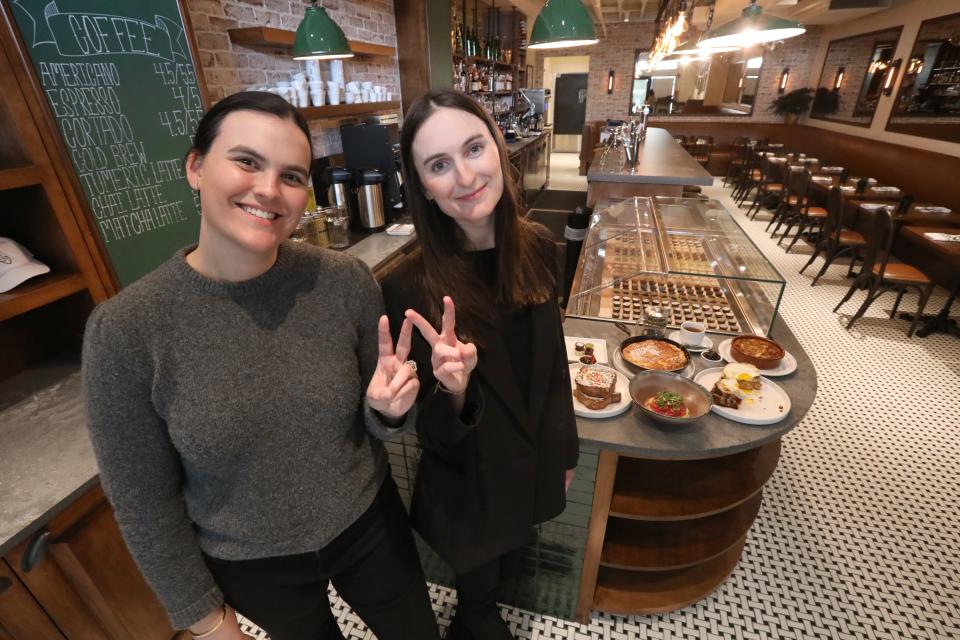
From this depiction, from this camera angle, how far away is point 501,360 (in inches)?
45.3

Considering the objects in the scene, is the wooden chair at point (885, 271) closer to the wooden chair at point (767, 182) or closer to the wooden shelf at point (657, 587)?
the wooden shelf at point (657, 587)

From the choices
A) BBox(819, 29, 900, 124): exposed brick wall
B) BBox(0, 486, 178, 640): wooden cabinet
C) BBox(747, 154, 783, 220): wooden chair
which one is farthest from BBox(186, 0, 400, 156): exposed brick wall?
BBox(819, 29, 900, 124): exposed brick wall

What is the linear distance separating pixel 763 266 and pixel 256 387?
6.22ft

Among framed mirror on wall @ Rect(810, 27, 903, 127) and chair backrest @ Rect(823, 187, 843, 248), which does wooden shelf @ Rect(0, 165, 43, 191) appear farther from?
framed mirror on wall @ Rect(810, 27, 903, 127)

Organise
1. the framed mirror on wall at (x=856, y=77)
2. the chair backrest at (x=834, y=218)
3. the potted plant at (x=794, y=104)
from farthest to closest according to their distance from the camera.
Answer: the potted plant at (x=794, y=104) < the framed mirror on wall at (x=856, y=77) < the chair backrest at (x=834, y=218)

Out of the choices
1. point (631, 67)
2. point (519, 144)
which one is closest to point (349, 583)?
point (519, 144)

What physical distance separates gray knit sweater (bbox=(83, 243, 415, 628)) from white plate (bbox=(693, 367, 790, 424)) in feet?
3.78

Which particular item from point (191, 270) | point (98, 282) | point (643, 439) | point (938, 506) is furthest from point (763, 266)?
point (98, 282)

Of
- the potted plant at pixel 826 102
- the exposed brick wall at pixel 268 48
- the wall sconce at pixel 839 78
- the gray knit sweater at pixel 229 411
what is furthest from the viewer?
the potted plant at pixel 826 102

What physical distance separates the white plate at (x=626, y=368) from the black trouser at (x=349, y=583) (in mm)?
941

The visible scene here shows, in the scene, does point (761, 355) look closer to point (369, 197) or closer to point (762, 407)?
point (762, 407)

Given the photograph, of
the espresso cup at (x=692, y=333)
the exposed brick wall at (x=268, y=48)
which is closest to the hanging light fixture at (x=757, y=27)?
the espresso cup at (x=692, y=333)

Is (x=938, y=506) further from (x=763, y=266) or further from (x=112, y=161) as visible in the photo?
(x=112, y=161)

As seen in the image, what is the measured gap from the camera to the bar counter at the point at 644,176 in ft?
13.0
